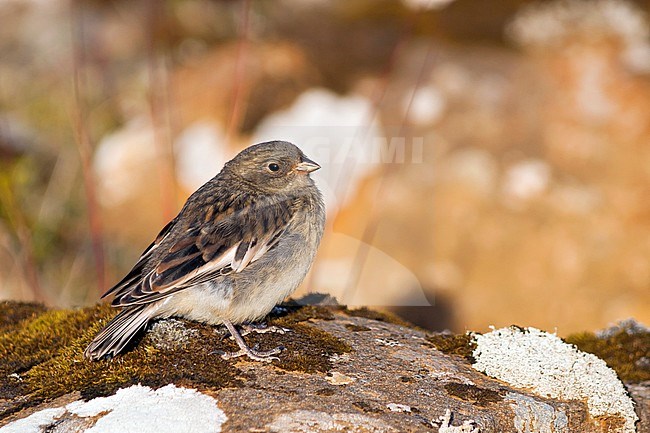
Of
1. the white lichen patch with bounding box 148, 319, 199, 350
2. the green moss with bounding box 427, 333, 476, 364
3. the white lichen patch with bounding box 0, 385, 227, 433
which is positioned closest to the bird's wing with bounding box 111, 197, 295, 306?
the white lichen patch with bounding box 148, 319, 199, 350

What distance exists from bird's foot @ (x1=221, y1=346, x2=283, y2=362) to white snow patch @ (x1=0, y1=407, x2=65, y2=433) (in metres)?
1.02

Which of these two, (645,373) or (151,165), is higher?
(151,165)

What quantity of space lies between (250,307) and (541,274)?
234 inches

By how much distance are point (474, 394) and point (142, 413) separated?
6.14 feet

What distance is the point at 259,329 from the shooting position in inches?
202

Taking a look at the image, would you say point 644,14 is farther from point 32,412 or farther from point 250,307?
point 32,412

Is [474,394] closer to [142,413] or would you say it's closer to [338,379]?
[338,379]

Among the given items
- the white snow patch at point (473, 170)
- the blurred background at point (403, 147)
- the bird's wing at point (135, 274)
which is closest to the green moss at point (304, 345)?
the bird's wing at point (135, 274)

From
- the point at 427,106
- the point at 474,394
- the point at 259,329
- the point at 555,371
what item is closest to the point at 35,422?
the point at 259,329

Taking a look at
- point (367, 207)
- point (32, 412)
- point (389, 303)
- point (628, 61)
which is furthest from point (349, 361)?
point (628, 61)

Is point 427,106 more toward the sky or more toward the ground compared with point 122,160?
more toward the sky

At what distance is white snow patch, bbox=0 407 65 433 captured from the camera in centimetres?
388

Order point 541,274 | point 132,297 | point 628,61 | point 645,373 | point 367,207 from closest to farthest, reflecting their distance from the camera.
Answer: point 132,297
point 645,373
point 541,274
point 367,207
point 628,61

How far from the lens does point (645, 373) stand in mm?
5797
